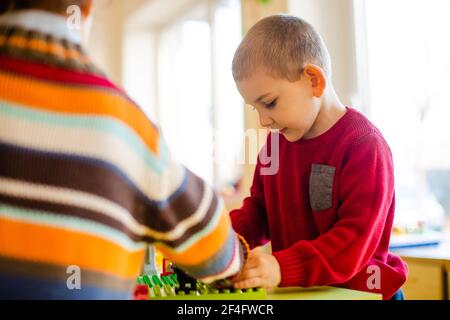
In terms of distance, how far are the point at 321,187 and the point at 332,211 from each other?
48 mm

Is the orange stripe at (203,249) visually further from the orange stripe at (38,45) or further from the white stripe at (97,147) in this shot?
the orange stripe at (38,45)

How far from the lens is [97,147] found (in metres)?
0.45

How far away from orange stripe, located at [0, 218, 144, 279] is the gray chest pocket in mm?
465

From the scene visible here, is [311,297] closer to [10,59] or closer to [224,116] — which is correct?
[10,59]

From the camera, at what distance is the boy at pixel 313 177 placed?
0.72 meters

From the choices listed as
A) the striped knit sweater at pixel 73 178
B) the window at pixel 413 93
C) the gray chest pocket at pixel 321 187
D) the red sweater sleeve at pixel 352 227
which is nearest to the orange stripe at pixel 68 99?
the striped knit sweater at pixel 73 178

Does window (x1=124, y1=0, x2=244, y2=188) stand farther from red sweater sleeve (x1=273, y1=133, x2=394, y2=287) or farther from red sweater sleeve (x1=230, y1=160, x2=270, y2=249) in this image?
red sweater sleeve (x1=273, y1=133, x2=394, y2=287)

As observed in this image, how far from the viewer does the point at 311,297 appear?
65 cm

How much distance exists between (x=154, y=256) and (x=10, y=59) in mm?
444

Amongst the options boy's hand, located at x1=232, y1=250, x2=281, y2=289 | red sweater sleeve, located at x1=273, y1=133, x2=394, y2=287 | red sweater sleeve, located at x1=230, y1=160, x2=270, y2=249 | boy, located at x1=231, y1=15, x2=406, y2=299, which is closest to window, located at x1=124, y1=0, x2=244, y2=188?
red sweater sleeve, located at x1=230, y1=160, x2=270, y2=249

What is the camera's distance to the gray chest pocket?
0.85 m

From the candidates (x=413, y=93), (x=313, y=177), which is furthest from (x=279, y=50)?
(x=413, y=93)

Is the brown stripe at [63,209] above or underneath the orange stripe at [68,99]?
underneath

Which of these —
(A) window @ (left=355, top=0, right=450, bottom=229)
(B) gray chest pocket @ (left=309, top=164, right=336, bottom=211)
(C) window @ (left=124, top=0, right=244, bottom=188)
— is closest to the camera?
(B) gray chest pocket @ (left=309, top=164, right=336, bottom=211)
